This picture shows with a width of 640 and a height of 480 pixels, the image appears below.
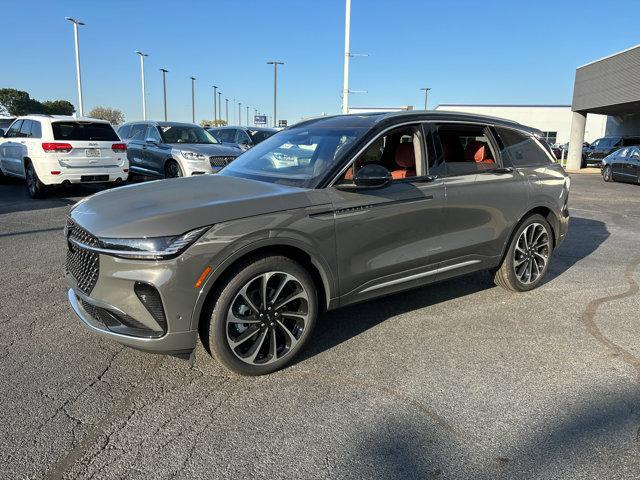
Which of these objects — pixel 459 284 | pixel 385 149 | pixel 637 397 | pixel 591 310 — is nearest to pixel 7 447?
pixel 385 149

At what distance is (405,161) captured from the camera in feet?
14.6

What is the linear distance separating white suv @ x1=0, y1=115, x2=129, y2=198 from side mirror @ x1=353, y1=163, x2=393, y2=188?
8822 millimetres

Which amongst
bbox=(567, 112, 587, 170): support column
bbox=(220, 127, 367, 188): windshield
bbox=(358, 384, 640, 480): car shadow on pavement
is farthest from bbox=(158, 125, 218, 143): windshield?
bbox=(567, 112, 587, 170): support column

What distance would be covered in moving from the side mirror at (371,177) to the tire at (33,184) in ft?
31.1

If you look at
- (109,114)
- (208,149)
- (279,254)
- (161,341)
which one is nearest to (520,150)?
(279,254)

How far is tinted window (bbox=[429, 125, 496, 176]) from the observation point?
4379 millimetres

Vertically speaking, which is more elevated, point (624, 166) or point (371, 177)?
point (371, 177)

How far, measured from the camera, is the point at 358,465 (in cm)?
250

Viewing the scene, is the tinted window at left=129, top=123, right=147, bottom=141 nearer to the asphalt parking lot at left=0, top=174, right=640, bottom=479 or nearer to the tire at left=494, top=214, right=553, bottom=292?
the asphalt parking lot at left=0, top=174, right=640, bottom=479

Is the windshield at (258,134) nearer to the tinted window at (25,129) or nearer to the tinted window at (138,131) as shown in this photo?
the tinted window at (138,131)

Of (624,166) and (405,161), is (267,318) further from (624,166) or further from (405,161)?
(624,166)

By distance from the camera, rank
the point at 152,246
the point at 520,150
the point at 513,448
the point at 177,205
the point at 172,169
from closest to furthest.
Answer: the point at 513,448 < the point at 152,246 < the point at 177,205 < the point at 520,150 < the point at 172,169

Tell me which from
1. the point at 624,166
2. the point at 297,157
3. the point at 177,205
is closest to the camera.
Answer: the point at 177,205

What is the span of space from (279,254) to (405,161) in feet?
5.44
